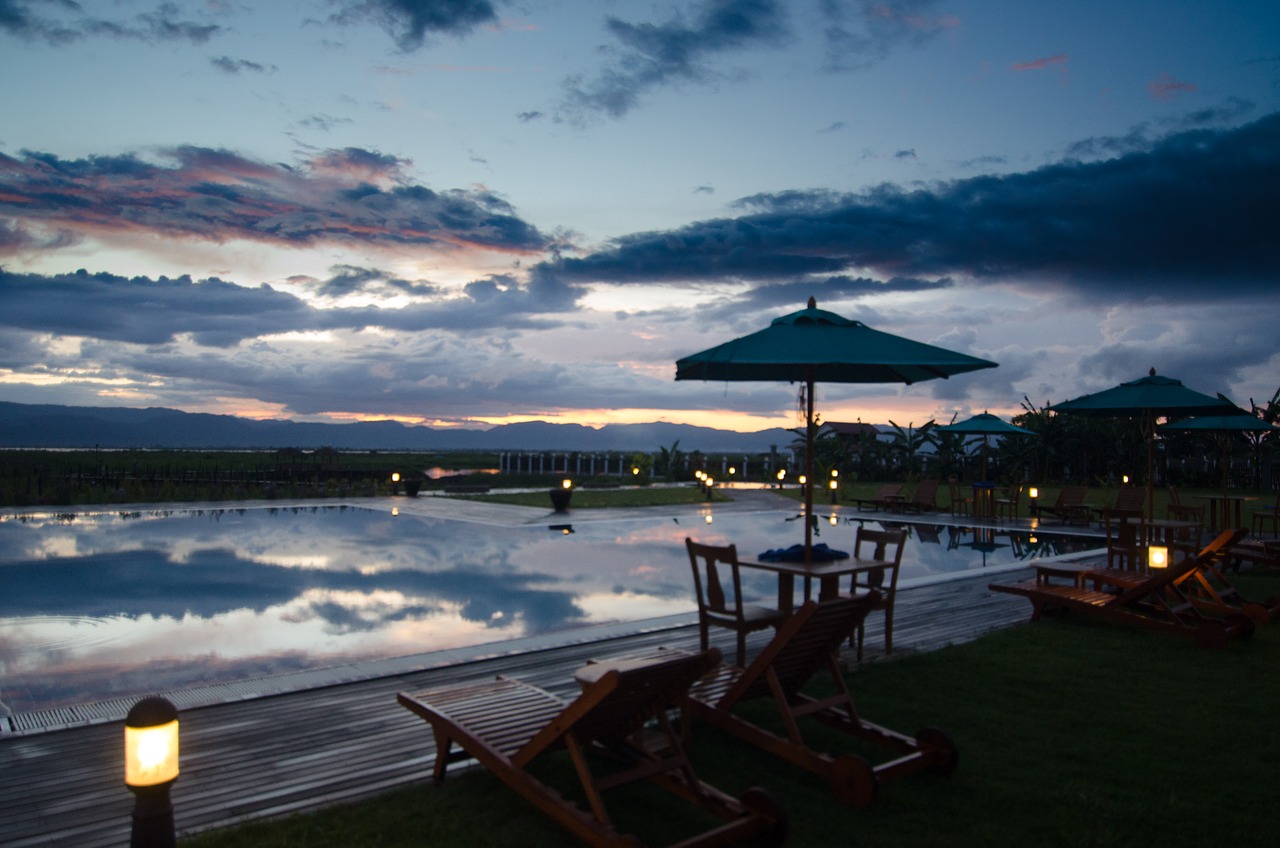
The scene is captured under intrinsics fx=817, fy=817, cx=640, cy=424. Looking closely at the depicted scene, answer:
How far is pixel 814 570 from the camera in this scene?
5.63m

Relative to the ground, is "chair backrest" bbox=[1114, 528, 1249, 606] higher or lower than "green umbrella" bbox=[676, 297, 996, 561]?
lower

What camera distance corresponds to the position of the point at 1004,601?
27.4 feet

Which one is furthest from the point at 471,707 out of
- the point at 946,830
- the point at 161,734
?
the point at 946,830

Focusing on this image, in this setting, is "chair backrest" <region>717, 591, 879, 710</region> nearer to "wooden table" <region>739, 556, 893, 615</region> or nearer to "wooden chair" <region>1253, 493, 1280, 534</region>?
"wooden table" <region>739, 556, 893, 615</region>

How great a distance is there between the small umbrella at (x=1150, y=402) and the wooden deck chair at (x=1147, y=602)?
8.01 feet

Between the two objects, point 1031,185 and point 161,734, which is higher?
point 1031,185

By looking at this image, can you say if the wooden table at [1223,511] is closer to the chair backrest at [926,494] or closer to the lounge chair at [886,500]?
the chair backrest at [926,494]

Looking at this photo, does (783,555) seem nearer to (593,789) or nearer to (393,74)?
(593,789)

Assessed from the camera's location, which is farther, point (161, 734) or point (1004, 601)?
point (1004, 601)

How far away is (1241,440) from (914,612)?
28.9 metres

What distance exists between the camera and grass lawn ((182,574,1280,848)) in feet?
10.2

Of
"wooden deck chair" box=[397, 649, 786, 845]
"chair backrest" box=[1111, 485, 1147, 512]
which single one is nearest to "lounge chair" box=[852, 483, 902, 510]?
"chair backrest" box=[1111, 485, 1147, 512]

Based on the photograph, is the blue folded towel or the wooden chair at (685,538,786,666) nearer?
the wooden chair at (685,538,786,666)

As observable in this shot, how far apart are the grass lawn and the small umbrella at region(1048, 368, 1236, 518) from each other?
4.63 metres
